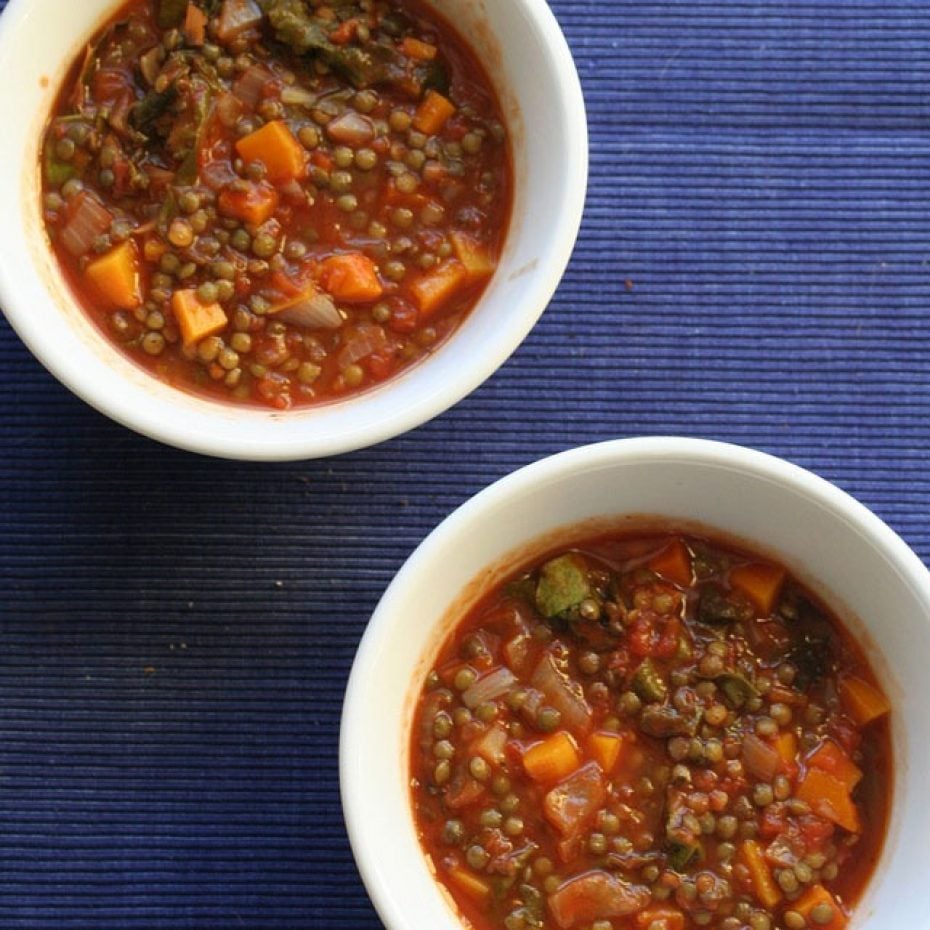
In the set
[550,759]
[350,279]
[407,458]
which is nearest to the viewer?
[550,759]

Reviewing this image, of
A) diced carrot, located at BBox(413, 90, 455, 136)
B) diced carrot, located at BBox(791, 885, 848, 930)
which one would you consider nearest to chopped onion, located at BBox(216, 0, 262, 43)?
diced carrot, located at BBox(413, 90, 455, 136)

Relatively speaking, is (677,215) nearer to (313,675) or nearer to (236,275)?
(236,275)

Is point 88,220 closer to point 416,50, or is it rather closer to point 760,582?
point 416,50

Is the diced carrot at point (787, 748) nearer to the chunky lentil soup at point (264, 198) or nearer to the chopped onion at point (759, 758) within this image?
the chopped onion at point (759, 758)

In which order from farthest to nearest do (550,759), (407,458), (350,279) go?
(407,458)
(350,279)
(550,759)

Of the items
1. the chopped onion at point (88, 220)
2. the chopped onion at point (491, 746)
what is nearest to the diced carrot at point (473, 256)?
the chopped onion at point (88, 220)

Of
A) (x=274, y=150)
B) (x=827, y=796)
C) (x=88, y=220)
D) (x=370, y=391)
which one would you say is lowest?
(x=827, y=796)

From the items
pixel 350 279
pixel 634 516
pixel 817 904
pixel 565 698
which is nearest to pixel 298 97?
pixel 350 279

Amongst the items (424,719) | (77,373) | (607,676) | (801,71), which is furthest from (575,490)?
(801,71)
